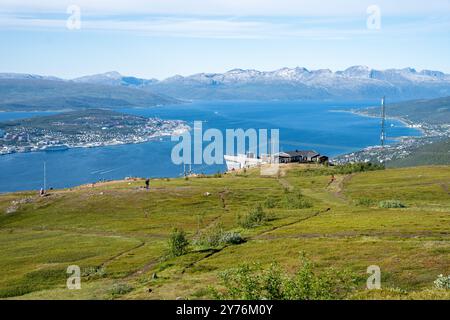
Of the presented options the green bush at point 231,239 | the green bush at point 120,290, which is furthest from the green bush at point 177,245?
the green bush at point 120,290

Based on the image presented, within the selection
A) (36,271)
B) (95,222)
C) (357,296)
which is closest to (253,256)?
(36,271)

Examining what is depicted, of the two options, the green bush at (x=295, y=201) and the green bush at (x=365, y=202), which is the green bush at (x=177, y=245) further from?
the green bush at (x=365, y=202)

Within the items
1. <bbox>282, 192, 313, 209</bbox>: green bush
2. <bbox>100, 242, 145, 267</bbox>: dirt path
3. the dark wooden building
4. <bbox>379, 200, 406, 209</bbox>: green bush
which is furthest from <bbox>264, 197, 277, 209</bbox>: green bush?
the dark wooden building

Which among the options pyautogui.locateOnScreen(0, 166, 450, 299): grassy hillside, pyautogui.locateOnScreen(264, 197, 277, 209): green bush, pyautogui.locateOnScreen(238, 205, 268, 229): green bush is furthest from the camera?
pyautogui.locateOnScreen(264, 197, 277, 209): green bush

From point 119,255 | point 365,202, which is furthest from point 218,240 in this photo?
point 365,202

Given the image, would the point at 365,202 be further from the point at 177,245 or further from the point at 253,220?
the point at 177,245

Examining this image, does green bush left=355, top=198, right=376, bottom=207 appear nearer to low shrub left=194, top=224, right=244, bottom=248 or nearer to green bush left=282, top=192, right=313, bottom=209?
green bush left=282, top=192, right=313, bottom=209

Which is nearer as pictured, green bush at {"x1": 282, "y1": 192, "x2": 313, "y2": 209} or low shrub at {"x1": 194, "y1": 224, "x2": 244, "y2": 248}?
low shrub at {"x1": 194, "y1": 224, "x2": 244, "y2": 248}
